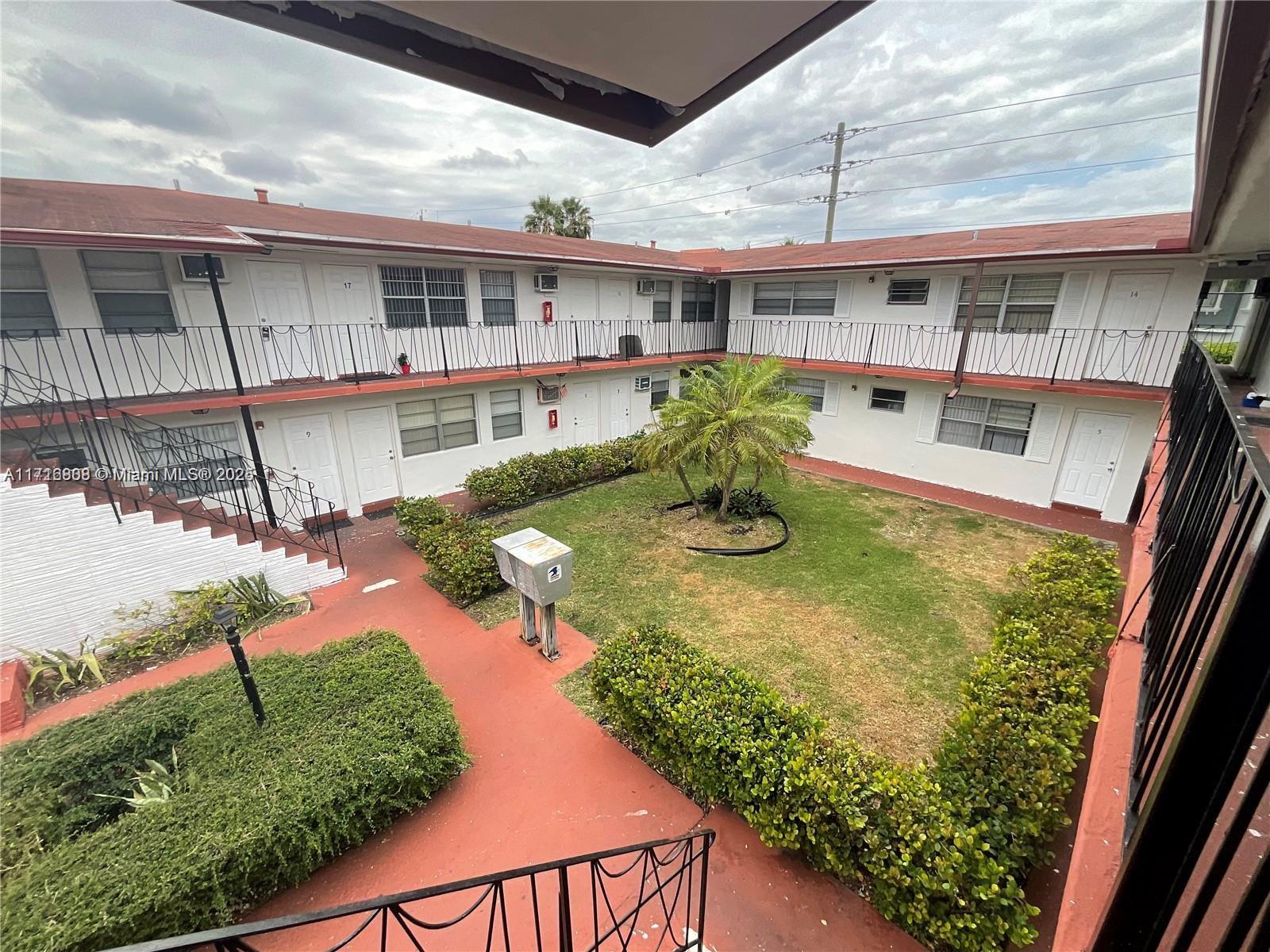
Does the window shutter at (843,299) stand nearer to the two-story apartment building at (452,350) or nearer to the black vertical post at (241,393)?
the two-story apartment building at (452,350)

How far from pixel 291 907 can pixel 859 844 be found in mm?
3963

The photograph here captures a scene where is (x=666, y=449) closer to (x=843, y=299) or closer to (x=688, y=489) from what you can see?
(x=688, y=489)

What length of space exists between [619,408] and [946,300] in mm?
8663

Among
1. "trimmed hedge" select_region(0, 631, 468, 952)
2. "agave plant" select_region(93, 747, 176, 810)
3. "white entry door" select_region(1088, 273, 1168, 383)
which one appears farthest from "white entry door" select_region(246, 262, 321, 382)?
"white entry door" select_region(1088, 273, 1168, 383)

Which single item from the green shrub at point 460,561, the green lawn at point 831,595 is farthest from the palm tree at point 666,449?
the green shrub at point 460,561

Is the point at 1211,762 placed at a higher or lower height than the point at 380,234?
lower

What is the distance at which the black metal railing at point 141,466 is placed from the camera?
646cm

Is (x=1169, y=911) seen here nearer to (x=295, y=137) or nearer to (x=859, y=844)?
(x=859, y=844)

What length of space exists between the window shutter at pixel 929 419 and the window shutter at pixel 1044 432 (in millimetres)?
1858

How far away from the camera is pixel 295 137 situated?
1.80m

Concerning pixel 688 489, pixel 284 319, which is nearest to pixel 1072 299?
pixel 688 489

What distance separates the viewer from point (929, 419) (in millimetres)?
12156

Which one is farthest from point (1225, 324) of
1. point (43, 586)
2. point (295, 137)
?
point (43, 586)

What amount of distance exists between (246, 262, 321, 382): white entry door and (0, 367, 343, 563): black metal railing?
1.80 meters
